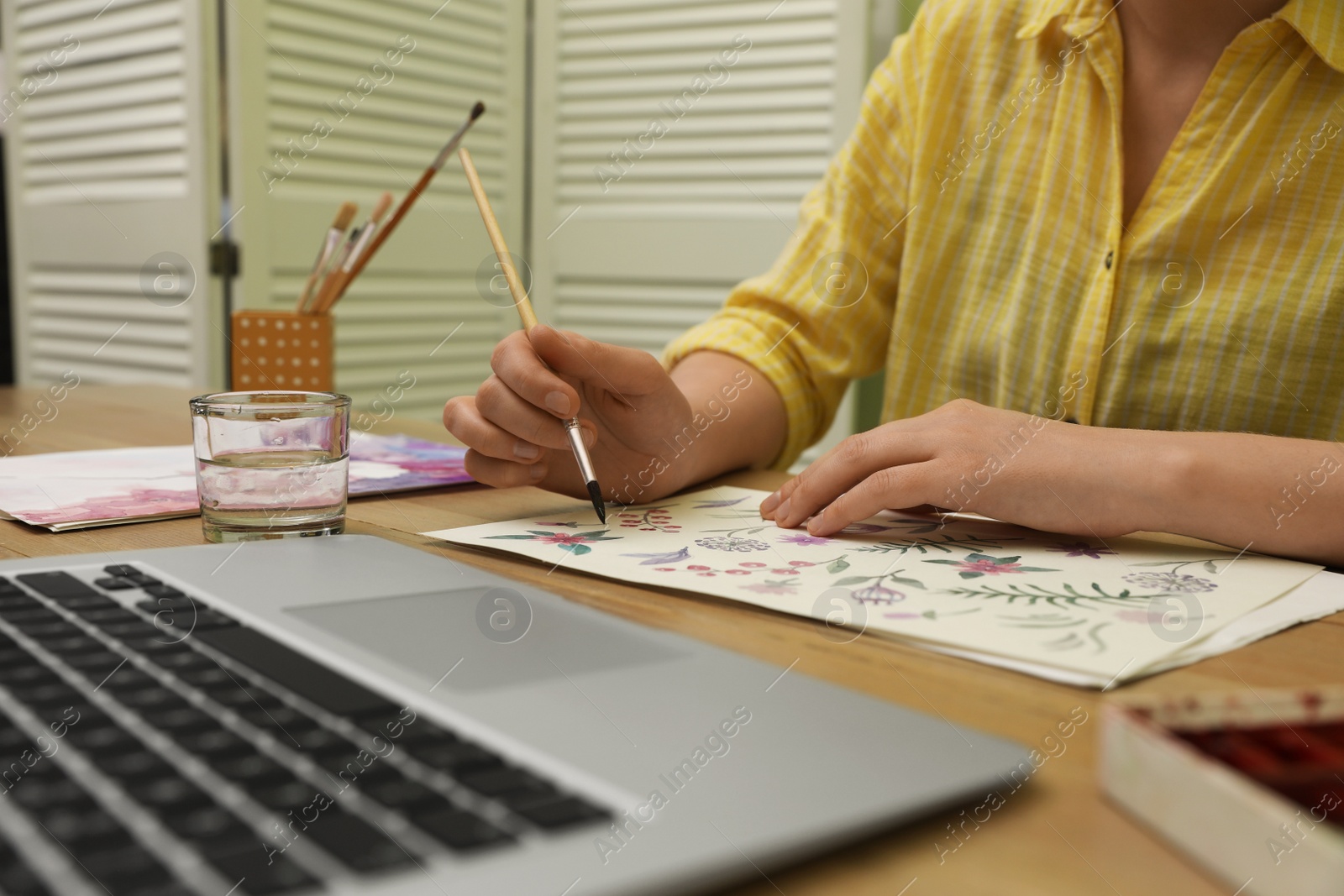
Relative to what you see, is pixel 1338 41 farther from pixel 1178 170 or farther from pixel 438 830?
pixel 438 830

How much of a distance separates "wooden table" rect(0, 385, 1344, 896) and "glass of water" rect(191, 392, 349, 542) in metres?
0.04

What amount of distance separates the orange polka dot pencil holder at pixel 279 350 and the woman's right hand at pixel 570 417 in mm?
492

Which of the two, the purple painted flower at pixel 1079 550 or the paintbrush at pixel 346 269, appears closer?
the purple painted flower at pixel 1079 550

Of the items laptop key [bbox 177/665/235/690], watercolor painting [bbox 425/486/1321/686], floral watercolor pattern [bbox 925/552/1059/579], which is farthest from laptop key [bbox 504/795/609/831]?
floral watercolor pattern [bbox 925/552/1059/579]

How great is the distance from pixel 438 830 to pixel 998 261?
0.90 meters

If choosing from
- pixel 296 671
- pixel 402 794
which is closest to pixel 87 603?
pixel 296 671

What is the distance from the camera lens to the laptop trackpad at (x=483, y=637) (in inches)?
14.2

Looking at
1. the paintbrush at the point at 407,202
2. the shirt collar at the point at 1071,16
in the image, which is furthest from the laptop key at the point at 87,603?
the shirt collar at the point at 1071,16

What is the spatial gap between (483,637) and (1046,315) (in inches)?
28.1

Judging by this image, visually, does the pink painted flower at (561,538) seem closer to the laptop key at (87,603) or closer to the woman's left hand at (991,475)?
the woman's left hand at (991,475)

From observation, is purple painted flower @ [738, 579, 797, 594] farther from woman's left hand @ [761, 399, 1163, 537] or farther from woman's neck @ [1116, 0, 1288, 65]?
woman's neck @ [1116, 0, 1288, 65]

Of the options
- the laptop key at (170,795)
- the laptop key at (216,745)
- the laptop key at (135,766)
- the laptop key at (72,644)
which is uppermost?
the laptop key at (170,795)

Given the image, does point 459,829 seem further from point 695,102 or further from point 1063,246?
point 695,102

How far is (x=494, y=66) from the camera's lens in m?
2.24
